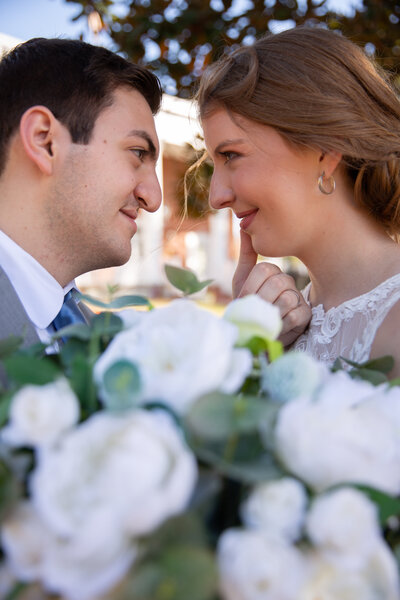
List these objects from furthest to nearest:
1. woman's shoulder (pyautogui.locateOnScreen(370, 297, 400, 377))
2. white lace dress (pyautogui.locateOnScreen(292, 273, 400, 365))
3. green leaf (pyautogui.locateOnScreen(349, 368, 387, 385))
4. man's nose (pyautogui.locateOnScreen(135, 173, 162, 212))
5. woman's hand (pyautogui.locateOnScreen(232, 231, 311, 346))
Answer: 1. man's nose (pyautogui.locateOnScreen(135, 173, 162, 212))
2. woman's hand (pyautogui.locateOnScreen(232, 231, 311, 346))
3. white lace dress (pyautogui.locateOnScreen(292, 273, 400, 365))
4. woman's shoulder (pyautogui.locateOnScreen(370, 297, 400, 377))
5. green leaf (pyautogui.locateOnScreen(349, 368, 387, 385))

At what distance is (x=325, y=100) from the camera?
70.5 inches

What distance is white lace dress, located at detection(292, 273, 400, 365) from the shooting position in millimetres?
1620

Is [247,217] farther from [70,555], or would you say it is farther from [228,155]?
[70,555]

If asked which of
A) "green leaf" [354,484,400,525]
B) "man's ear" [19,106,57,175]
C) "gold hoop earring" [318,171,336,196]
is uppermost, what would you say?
"green leaf" [354,484,400,525]

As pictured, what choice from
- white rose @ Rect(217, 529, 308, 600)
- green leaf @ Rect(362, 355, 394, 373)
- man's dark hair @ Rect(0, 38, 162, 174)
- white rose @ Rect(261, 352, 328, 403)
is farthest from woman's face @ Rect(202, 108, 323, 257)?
white rose @ Rect(217, 529, 308, 600)

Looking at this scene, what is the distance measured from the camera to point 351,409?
0.61 meters

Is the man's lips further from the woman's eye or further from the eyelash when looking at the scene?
the eyelash

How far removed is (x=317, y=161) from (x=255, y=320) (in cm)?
131

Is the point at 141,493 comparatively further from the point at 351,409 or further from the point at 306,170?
the point at 306,170

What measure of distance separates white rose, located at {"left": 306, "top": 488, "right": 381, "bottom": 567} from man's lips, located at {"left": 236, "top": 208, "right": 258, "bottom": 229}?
4.89 ft

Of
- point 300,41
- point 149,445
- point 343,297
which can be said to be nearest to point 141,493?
point 149,445

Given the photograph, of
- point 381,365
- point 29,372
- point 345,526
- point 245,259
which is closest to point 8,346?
point 29,372

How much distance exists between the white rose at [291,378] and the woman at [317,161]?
108 centimetres

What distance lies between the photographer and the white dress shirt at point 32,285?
1693 mm
